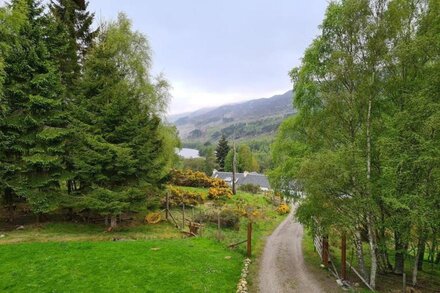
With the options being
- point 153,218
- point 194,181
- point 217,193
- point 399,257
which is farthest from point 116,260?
point 194,181

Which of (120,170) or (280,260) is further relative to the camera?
(120,170)

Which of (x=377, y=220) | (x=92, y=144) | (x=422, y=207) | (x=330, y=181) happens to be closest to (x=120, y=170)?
(x=92, y=144)

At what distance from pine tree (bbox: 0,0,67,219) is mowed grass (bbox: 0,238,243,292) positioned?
4.61m

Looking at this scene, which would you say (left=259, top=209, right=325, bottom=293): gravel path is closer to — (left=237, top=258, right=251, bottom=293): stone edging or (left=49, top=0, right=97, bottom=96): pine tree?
(left=237, top=258, right=251, bottom=293): stone edging

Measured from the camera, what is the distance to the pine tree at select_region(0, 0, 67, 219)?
66.6 ft

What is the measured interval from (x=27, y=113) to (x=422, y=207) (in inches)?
947

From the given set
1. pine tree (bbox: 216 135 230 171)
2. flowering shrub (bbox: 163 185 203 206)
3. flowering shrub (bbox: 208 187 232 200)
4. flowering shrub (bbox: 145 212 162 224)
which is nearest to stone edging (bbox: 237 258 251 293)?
flowering shrub (bbox: 145 212 162 224)

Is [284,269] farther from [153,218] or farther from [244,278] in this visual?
[153,218]

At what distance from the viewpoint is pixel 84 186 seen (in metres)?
22.8

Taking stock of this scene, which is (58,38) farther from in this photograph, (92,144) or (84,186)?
(84,186)

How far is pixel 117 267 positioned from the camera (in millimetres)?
15023

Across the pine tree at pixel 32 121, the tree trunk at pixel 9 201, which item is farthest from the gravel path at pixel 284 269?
the tree trunk at pixel 9 201

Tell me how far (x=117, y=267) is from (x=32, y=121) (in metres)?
12.2

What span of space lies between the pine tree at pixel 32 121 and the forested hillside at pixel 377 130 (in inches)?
665
